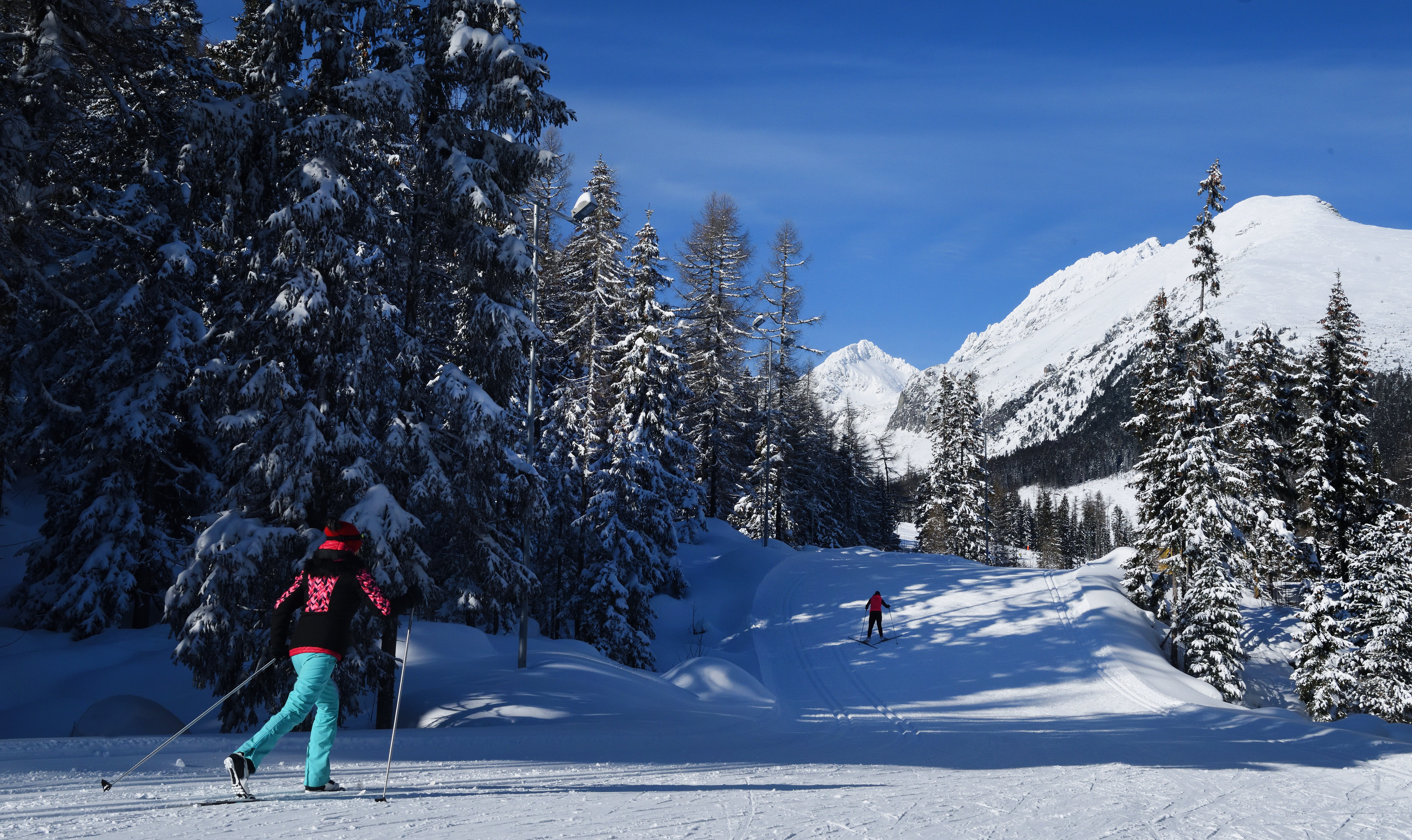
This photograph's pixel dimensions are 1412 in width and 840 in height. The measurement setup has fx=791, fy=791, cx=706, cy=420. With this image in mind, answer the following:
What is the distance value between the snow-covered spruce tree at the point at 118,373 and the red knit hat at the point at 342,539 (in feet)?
32.1

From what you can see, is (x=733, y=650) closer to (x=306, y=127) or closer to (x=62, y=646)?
(x=62, y=646)

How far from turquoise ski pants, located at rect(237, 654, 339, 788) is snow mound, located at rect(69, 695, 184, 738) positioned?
179 inches

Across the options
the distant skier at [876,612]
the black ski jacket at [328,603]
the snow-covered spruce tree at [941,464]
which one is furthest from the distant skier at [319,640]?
the snow-covered spruce tree at [941,464]

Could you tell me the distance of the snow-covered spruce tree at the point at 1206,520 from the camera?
81.8 ft

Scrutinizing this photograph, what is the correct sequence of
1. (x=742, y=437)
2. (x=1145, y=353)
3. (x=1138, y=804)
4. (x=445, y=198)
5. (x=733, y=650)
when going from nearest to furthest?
(x=1138, y=804)
(x=445, y=198)
(x=733, y=650)
(x=1145, y=353)
(x=742, y=437)

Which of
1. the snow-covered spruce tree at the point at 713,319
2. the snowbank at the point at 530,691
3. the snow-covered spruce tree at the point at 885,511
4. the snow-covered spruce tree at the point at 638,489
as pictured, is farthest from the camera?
the snow-covered spruce tree at the point at 885,511

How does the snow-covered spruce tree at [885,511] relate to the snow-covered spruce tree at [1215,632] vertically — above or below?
above

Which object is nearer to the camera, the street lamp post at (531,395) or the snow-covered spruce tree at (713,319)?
the street lamp post at (531,395)

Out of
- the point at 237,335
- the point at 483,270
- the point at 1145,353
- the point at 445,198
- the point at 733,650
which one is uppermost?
the point at 1145,353

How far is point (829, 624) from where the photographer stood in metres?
28.7

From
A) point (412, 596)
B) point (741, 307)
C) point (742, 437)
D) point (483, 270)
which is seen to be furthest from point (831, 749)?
point (742, 437)

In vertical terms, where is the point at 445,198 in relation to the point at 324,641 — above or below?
above

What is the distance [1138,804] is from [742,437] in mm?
42823

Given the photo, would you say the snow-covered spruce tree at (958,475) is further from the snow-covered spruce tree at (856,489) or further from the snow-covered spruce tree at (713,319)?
the snow-covered spruce tree at (713,319)
